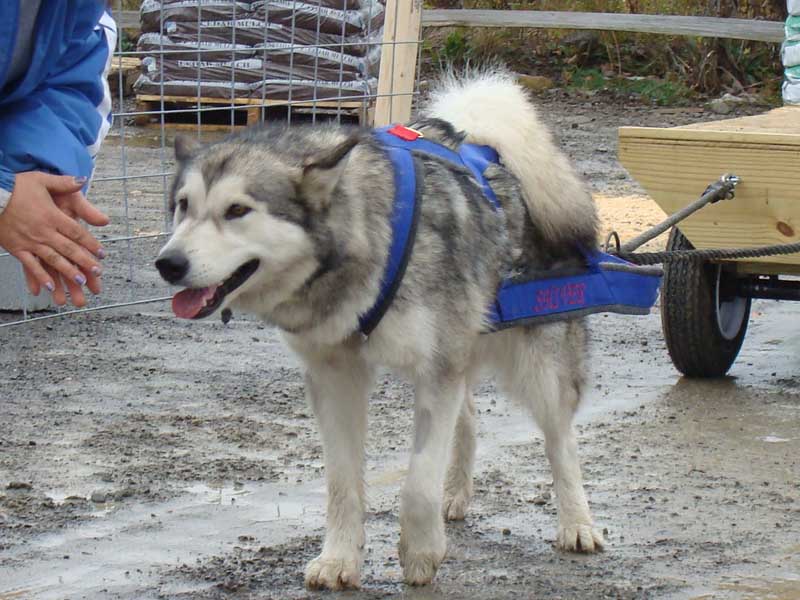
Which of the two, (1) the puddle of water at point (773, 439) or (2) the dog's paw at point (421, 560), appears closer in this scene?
(2) the dog's paw at point (421, 560)

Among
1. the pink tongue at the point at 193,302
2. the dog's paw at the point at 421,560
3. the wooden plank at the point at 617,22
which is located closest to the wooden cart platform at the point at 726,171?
the dog's paw at the point at 421,560

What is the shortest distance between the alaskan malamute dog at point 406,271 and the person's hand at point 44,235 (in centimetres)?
59

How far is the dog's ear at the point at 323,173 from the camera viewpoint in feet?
10.1

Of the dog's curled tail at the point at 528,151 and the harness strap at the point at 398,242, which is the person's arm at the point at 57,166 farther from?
the dog's curled tail at the point at 528,151

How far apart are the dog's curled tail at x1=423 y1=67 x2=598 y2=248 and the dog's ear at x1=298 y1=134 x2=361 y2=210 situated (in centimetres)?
81

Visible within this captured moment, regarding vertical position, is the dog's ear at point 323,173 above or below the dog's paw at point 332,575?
above

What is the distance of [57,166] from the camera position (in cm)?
240

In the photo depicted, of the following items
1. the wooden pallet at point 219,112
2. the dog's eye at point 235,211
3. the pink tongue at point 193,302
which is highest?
the dog's eye at point 235,211

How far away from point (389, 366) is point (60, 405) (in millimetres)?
2012

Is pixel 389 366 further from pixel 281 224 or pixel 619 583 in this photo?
pixel 619 583

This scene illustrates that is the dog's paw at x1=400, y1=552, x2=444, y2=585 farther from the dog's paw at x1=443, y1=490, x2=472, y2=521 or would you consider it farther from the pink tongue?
the pink tongue

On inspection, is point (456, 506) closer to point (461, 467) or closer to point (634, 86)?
point (461, 467)

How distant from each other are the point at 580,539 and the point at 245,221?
137 centimetres

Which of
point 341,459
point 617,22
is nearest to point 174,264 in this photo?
point 341,459
